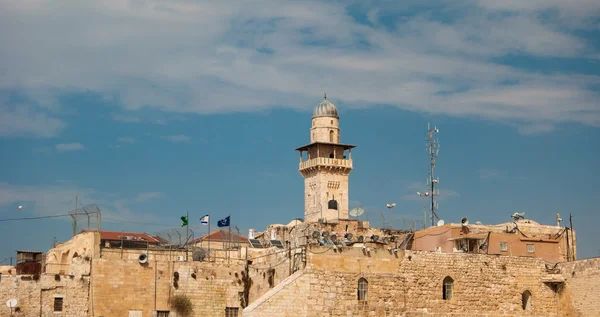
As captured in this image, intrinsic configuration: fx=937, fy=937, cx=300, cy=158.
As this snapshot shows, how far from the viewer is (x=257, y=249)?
4241cm

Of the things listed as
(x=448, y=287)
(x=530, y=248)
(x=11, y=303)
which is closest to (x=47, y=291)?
(x=11, y=303)

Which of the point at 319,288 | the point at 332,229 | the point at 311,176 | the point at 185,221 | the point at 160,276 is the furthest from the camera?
the point at 311,176

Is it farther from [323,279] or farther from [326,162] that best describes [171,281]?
[326,162]

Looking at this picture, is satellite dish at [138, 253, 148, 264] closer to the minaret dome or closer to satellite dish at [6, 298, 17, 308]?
satellite dish at [6, 298, 17, 308]

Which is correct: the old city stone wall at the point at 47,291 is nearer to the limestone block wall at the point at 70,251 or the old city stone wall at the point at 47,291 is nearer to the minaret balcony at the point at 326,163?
the limestone block wall at the point at 70,251

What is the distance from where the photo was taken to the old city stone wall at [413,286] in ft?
111

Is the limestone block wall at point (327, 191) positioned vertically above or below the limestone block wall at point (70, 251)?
above

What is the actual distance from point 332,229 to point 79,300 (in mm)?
20800

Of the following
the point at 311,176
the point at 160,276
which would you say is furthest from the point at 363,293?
the point at 311,176

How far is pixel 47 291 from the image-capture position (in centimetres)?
3497

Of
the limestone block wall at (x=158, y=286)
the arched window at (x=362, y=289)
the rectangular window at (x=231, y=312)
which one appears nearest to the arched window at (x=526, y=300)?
the arched window at (x=362, y=289)

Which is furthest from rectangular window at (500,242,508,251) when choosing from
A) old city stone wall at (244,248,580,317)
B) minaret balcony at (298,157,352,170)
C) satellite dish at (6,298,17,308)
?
minaret balcony at (298,157,352,170)

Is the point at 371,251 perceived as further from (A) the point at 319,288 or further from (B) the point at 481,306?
(B) the point at 481,306

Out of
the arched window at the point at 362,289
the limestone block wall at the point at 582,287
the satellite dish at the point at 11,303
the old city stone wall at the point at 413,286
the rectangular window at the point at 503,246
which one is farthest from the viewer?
the rectangular window at the point at 503,246
